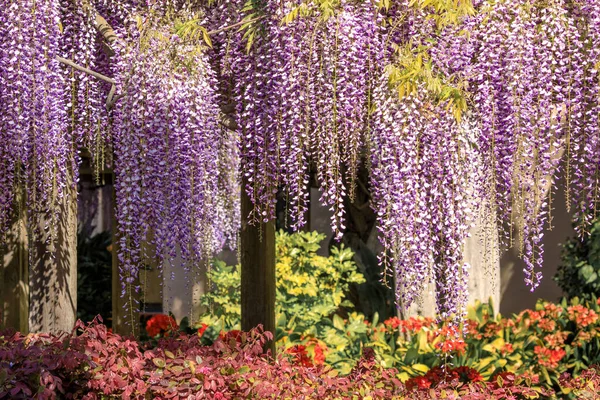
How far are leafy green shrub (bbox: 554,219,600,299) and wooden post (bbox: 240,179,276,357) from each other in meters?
3.45

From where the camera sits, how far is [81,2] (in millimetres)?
5797

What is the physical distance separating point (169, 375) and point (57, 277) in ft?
8.26

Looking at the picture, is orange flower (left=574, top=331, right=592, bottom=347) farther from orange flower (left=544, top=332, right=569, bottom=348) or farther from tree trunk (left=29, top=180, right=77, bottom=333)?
tree trunk (left=29, top=180, right=77, bottom=333)

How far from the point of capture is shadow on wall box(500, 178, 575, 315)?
9.96 m

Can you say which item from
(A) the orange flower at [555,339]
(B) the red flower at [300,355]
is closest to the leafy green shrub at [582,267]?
(A) the orange flower at [555,339]

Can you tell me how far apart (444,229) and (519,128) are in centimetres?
75

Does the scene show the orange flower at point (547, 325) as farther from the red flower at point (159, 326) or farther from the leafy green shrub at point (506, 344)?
the red flower at point (159, 326)

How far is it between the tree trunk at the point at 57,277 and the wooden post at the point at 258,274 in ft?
4.81

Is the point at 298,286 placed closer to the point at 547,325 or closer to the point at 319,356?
the point at 319,356

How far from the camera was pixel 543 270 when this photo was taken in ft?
33.2

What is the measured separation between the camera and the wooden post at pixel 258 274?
6.02 meters

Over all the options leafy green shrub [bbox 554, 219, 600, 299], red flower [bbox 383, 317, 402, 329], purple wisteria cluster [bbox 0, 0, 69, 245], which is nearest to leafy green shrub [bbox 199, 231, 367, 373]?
red flower [bbox 383, 317, 402, 329]

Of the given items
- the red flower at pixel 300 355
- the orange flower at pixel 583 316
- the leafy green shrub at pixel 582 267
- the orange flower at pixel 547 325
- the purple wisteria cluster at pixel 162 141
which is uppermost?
the purple wisteria cluster at pixel 162 141

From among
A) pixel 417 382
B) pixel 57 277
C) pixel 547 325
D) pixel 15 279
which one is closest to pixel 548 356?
pixel 547 325
